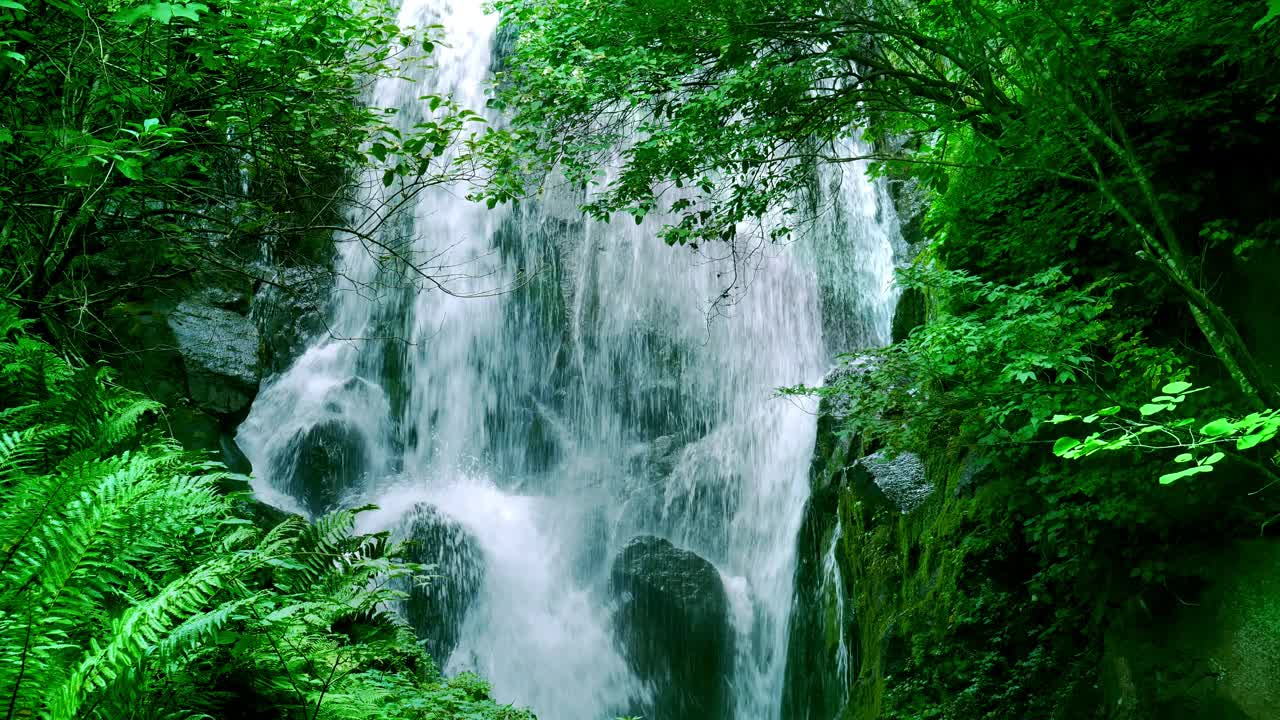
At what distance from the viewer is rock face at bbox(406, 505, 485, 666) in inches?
472

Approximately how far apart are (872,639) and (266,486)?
986cm

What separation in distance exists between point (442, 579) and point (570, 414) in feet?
13.8

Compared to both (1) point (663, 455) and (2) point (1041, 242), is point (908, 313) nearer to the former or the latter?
(2) point (1041, 242)

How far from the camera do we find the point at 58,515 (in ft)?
7.84

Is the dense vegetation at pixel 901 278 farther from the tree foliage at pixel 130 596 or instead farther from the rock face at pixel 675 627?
the rock face at pixel 675 627

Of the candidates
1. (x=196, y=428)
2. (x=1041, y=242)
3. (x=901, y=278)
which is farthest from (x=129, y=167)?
(x=196, y=428)

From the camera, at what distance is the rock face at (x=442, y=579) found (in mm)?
11977

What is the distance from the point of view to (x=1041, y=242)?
597cm

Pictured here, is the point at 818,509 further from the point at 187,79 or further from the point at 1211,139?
the point at 187,79

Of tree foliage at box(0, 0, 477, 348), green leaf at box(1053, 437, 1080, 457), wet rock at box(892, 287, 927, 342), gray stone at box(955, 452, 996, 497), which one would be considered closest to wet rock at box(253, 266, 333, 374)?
tree foliage at box(0, 0, 477, 348)

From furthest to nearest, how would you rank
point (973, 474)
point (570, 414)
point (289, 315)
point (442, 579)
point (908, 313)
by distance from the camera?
point (570, 414)
point (289, 315)
point (442, 579)
point (908, 313)
point (973, 474)

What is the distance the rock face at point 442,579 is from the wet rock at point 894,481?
6.23 meters

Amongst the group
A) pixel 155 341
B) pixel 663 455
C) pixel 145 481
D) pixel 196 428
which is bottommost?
pixel 663 455

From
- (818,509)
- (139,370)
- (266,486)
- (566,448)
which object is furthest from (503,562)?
(139,370)
